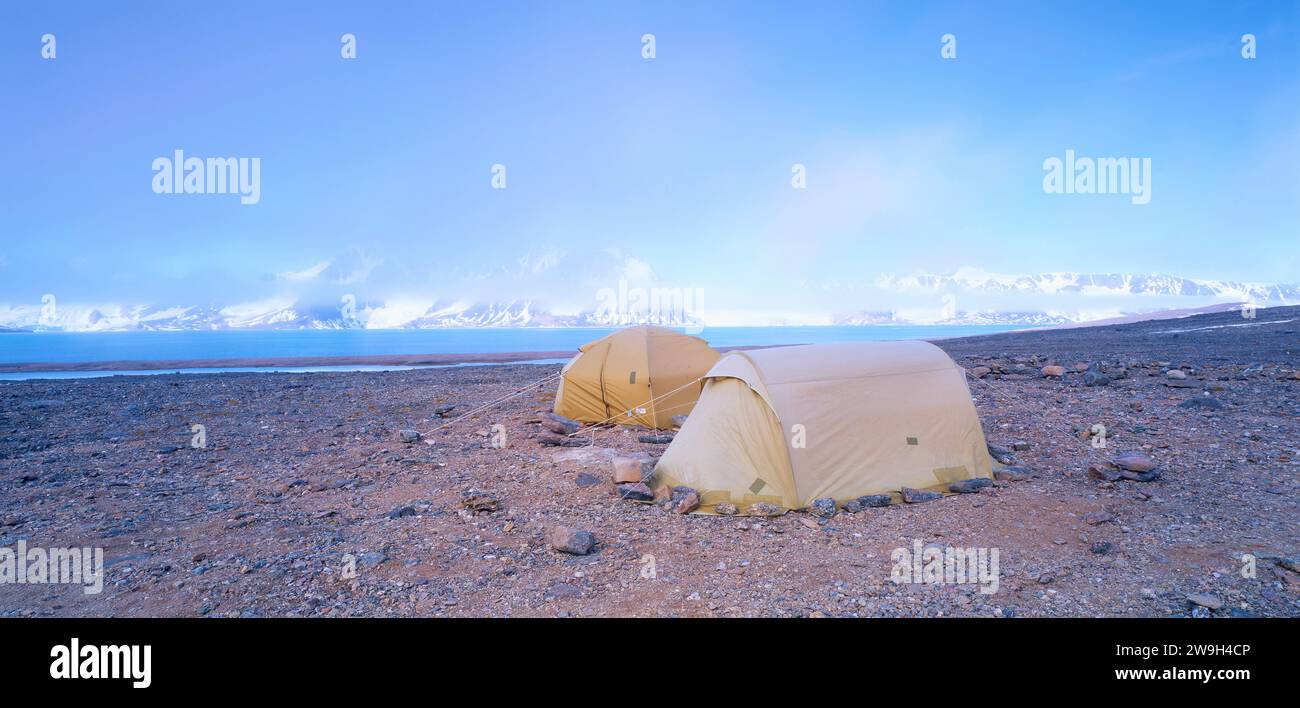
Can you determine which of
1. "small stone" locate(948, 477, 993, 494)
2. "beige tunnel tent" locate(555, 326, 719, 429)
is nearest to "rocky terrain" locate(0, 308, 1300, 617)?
"small stone" locate(948, 477, 993, 494)

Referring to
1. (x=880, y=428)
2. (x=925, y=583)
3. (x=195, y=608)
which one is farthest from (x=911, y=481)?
(x=195, y=608)

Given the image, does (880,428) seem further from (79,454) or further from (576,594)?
(79,454)

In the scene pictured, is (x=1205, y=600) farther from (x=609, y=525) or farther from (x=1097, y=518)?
(x=609, y=525)

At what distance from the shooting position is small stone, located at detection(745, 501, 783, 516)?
25.0 feet

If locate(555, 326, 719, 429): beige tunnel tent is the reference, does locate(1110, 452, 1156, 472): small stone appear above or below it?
below

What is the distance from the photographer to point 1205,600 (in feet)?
16.1

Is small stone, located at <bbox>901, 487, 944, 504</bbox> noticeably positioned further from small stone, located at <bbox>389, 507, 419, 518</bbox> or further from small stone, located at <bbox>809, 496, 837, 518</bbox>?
small stone, located at <bbox>389, 507, 419, 518</bbox>

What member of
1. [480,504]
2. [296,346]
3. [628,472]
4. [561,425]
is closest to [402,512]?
[480,504]

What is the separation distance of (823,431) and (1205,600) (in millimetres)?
3996

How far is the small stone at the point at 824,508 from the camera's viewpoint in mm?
7539

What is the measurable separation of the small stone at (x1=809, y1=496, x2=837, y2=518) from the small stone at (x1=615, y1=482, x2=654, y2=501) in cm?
223

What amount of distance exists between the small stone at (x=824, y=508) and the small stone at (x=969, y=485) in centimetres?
197

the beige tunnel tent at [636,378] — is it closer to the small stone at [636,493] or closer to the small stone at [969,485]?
the small stone at [636,493]
